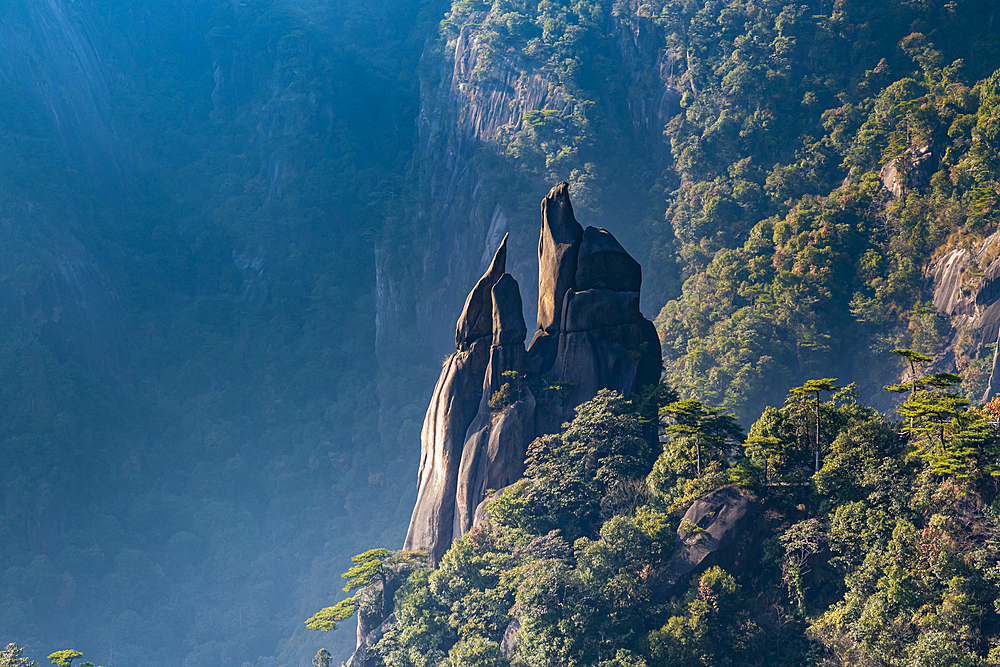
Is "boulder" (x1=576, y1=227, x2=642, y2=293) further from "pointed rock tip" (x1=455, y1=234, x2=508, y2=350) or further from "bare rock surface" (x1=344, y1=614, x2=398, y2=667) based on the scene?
"bare rock surface" (x1=344, y1=614, x2=398, y2=667)

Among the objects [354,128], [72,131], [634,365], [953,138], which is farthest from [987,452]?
[72,131]

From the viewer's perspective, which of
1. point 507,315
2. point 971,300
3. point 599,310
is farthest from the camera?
point 971,300

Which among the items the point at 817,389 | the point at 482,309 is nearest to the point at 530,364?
the point at 482,309

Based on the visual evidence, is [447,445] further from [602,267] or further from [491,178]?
[491,178]

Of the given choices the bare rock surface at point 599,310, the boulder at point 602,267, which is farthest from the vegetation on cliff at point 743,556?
the boulder at point 602,267

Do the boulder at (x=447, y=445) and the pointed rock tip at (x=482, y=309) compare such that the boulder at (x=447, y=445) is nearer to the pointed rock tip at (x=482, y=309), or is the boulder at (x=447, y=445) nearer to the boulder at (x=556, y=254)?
the pointed rock tip at (x=482, y=309)

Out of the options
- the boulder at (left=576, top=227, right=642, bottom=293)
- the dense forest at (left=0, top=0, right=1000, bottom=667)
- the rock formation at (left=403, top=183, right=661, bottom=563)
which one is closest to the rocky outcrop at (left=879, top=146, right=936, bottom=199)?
the dense forest at (left=0, top=0, right=1000, bottom=667)
